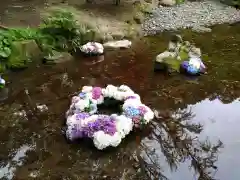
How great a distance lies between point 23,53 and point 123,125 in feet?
10.9

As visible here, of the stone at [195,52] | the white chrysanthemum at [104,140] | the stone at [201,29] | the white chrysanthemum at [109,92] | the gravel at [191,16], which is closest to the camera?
the white chrysanthemum at [104,140]

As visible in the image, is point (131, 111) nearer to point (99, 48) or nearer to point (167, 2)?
point (99, 48)

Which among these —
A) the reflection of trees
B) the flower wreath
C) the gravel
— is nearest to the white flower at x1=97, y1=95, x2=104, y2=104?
the flower wreath

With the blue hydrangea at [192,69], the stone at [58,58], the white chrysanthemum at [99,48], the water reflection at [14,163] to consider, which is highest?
the blue hydrangea at [192,69]

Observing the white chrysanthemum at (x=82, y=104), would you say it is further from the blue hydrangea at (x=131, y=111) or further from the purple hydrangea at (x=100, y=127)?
the blue hydrangea at (x=131, y=111)

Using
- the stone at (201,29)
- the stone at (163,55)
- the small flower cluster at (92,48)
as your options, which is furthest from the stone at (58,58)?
the stone at (201,29)

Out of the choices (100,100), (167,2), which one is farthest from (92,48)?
(167,2)

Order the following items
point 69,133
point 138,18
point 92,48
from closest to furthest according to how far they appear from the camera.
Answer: point 69,133, point 92,48, point 138,18

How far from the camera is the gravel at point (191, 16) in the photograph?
33.4 feet

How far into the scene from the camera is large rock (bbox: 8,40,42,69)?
296 inches

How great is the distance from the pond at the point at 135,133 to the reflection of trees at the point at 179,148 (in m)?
0.01

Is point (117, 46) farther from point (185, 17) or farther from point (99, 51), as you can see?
point (185, 17)

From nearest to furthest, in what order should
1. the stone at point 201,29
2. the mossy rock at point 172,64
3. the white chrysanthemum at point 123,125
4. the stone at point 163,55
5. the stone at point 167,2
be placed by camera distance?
the white chrysanthemum at point 123,125
the mossy rock at point 172,64
the stone at point 163,55
the stone at point 201,29
the stone at point 167,2

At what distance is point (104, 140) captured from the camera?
507 cm
